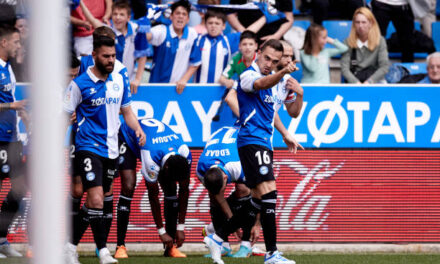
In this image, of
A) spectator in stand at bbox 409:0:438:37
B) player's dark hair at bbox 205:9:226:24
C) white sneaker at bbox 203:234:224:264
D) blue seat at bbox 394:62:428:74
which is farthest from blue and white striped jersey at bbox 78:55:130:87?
spectator in stand at bbox 409:0:438:37

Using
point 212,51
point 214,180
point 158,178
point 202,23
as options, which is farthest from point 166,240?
point 202,23

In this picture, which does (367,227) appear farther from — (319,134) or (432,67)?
(432,67)

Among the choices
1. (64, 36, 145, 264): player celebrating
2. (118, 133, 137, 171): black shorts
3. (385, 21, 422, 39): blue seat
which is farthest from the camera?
(385, 21, 422, 39): blue seat

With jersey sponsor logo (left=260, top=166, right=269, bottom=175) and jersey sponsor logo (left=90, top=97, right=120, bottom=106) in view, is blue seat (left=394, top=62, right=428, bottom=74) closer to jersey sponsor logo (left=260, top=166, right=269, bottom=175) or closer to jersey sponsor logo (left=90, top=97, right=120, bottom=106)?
jersey sponsor logo (left=260, top=166, right=269, bottom=175)

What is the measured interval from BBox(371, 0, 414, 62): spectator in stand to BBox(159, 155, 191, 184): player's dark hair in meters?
4.12

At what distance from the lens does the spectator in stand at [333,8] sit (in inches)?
388

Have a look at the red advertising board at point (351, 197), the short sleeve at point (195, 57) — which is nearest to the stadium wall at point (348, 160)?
the red advertising board at point (351, 197)

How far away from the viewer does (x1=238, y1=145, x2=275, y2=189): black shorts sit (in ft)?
19.8

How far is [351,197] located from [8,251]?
4.60 m

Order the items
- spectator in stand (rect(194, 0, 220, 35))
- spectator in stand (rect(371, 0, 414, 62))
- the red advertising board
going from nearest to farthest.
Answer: the red advertising board → spectator in stand (rect(194, 0, 220, 35)) → spectator in stand (rect(371, 0, 414, 62))

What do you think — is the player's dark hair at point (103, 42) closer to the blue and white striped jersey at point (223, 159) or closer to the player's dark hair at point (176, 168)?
the player's dark hair at point (176, 168)

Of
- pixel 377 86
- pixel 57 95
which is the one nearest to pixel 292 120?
pixel 377 86

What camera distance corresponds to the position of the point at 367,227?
24.7 feet

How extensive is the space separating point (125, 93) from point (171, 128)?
1.31 metres
